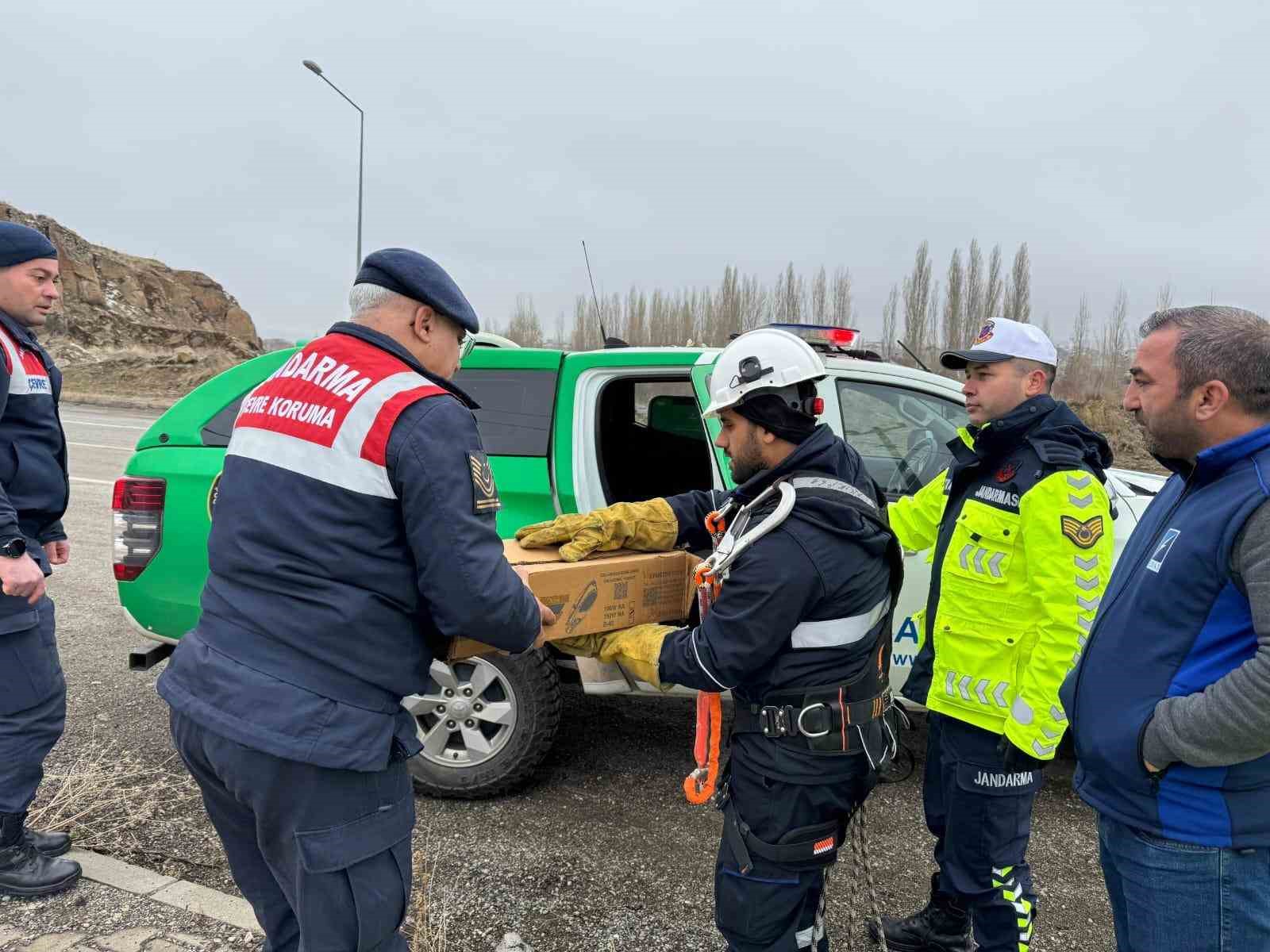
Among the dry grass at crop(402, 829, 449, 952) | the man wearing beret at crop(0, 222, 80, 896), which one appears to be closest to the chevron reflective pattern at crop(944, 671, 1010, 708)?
the dry grass at crop(402, 829, 449, 952)

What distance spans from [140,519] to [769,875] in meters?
2.89

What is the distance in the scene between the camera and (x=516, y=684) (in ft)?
10.7

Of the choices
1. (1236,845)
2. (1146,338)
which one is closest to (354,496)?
(1146,338)

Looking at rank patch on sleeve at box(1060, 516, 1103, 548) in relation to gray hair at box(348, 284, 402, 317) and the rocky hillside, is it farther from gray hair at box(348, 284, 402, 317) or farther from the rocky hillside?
the rocky hillside

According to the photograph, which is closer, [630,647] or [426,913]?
[630,647]

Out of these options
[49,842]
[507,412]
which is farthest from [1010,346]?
[49,842]

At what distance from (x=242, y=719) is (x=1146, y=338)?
1.92m

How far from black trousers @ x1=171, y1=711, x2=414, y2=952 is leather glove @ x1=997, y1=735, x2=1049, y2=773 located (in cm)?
156

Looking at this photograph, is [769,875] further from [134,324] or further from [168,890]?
[134,324]

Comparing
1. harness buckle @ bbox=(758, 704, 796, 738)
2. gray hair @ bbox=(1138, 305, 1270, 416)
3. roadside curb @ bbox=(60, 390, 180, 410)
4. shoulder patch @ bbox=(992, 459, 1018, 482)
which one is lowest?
roadside curb @ bbox=(60, 390, 180, 410)

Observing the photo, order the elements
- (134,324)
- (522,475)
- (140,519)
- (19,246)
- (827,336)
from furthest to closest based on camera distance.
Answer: (134,324)
(827,336)
(522,475)
(140,519)
(19,246)

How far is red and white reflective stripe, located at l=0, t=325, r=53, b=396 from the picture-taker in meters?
2.56

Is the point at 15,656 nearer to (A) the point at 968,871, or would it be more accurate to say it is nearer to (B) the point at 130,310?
(A) the point at 968,871

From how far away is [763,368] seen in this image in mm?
2002
